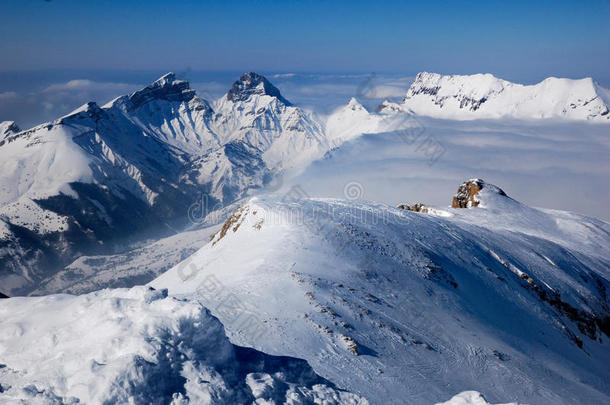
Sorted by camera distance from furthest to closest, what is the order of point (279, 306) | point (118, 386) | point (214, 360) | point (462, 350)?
point (462, 350)
point (279, 306)
point (214, 360)
point (118, 386)

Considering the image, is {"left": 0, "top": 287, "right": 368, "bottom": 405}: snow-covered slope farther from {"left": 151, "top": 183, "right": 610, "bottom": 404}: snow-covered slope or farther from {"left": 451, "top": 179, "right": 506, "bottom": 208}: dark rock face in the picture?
{"left": 451, "top": 179, "right": 506, "bottom": 208}: dark rock face

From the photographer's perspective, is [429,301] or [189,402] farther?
[429,301]

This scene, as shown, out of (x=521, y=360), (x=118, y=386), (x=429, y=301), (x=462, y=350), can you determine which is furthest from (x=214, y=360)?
(x=521, y=360)

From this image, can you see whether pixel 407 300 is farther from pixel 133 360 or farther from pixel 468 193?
pixel 468 193

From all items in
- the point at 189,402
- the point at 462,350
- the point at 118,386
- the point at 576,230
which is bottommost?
the point at 576,230

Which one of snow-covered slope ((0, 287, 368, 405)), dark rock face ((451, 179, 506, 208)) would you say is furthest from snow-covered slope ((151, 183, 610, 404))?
dark rock face ((451, 179, 506, 208))

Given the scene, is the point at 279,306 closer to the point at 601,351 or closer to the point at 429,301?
the point at 429,301
